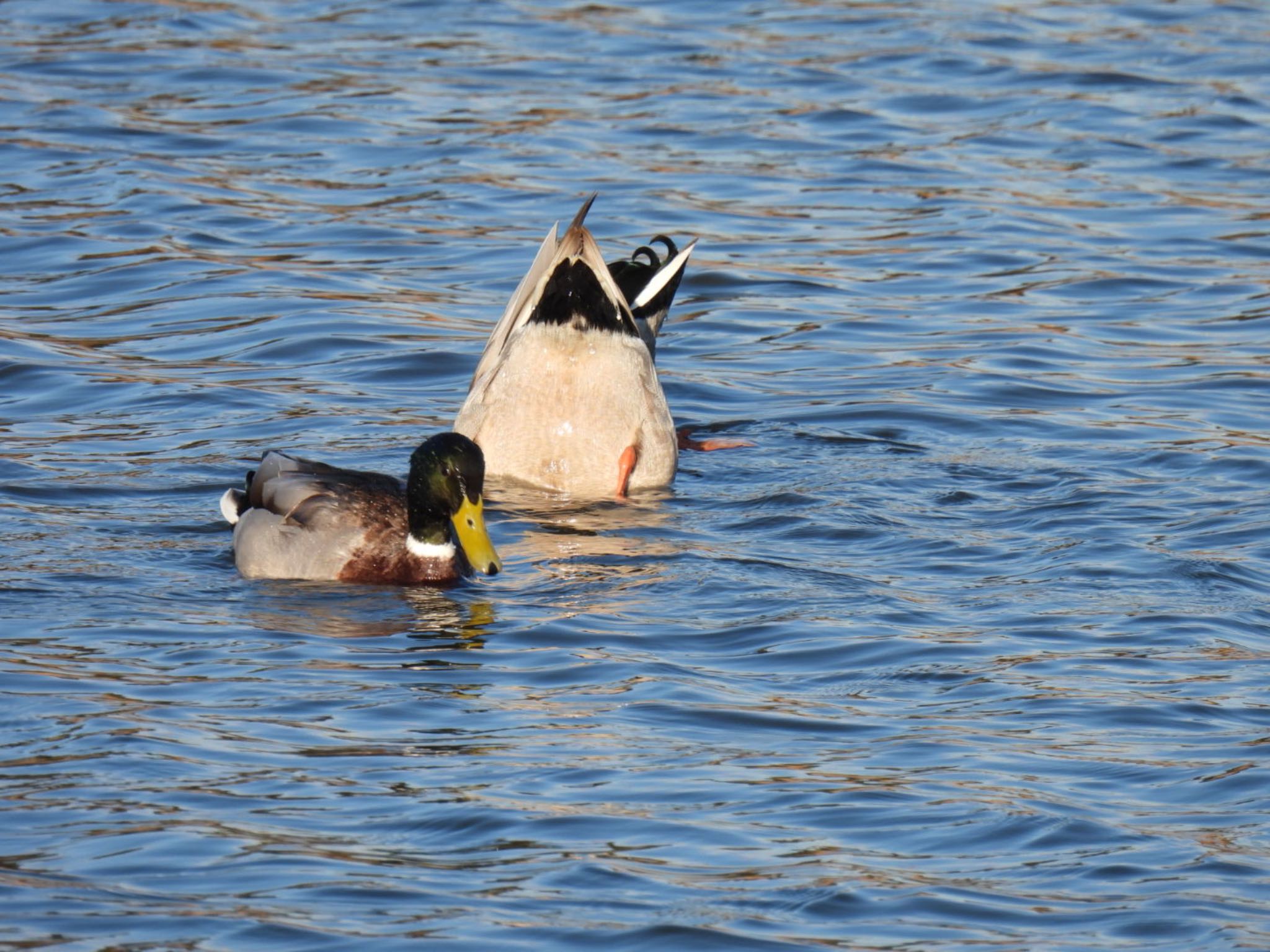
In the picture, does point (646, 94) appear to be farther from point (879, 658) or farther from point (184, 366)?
point (879, 658)

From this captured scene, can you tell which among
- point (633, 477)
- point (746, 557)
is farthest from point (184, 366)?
point (746, 557)

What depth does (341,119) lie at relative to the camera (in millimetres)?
16891

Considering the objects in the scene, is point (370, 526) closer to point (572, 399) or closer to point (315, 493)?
point (315, 493)

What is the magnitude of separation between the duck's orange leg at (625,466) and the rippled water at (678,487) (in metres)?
0.24

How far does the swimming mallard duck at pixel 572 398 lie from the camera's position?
33.6ft

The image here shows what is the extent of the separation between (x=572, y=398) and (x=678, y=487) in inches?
27.2

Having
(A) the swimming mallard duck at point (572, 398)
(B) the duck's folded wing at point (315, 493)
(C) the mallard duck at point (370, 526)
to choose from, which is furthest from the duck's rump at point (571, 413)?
(C) the mallard duck at point (370, 526)

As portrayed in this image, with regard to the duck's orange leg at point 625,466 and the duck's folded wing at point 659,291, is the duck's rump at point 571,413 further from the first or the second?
the duck's folded wing at point 659,291

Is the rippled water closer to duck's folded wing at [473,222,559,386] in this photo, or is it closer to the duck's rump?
the duck's rump

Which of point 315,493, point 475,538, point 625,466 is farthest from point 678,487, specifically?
point 315,493

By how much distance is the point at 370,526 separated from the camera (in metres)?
8.98

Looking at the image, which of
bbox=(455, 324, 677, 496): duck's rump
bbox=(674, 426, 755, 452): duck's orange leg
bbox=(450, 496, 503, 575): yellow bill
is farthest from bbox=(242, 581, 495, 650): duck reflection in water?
bbox=(674, 426, 755, 452): duck's orange leg

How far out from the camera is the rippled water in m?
5.92

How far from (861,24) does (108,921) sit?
15.9 metres
